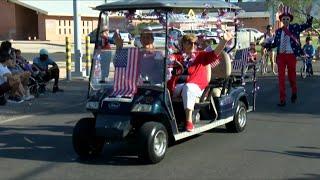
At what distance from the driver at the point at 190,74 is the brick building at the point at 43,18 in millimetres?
51009

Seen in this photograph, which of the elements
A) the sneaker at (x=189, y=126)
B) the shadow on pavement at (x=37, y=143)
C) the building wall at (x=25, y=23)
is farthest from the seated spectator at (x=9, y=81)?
the building wall at (x=25, y=23)

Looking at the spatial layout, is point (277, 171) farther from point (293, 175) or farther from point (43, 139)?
point (43, 139)

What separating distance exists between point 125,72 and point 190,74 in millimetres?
1067

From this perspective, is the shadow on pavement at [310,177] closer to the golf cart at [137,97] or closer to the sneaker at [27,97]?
the golf cart at [137,97]

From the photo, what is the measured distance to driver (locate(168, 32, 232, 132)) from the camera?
8.52 meters

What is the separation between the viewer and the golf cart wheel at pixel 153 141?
767 centimetres

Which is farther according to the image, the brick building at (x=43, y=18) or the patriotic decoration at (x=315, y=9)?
the brick building at (x=43, y=18)

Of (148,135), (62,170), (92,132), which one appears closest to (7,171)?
(62,170)

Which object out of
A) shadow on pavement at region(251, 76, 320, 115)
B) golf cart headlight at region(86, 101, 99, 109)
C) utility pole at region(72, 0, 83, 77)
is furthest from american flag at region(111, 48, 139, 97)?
utility pole at region(72, 0, 83, 77)

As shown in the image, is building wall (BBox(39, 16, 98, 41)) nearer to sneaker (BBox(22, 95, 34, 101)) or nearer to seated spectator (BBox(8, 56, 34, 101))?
seated spectator (BBox(8, 56, 34, 101))

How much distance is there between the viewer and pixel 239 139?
376 inches

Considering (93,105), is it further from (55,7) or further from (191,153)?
(55,7)

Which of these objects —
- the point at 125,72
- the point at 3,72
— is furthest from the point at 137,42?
the point at 3,72

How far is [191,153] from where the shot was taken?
8.52 meters
